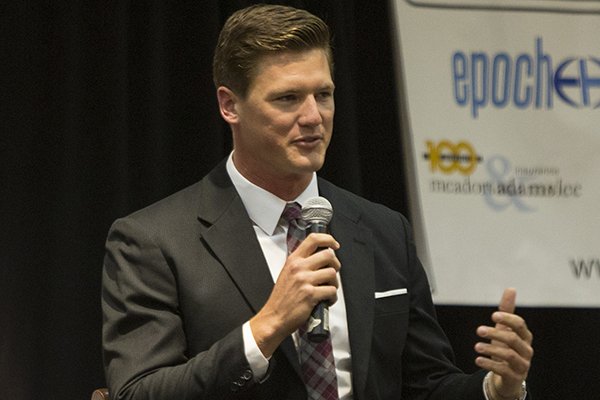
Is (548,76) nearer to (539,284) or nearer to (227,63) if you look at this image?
(539,284)

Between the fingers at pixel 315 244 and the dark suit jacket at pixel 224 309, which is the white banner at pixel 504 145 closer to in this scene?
the dark suit jacket at pixel 224 309

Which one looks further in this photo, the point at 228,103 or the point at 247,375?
the point at 228,103

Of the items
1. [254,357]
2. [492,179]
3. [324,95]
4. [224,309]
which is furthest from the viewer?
[492,179]

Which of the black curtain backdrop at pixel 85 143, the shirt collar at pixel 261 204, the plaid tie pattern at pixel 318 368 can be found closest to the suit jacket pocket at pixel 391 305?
the plaid tie pattern at pixel 318 368

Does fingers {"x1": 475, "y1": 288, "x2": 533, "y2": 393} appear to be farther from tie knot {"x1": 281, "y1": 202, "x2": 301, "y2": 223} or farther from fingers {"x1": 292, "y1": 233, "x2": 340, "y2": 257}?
tie knot {"x1": 281, "y1": 202, "x2": 301, "y2": 223}

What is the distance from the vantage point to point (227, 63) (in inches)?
100

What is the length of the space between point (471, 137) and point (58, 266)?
142 cm

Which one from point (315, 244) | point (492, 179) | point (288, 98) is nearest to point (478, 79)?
point (492, 179)

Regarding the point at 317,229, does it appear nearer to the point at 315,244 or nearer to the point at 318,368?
the point at 315,244

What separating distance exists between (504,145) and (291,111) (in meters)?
1.44

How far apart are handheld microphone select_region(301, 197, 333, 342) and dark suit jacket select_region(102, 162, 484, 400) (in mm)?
177

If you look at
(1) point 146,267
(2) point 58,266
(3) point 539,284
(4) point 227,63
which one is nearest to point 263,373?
(1) point 146,267

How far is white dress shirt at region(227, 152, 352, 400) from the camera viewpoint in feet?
8.05

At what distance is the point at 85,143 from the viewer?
356 cm
